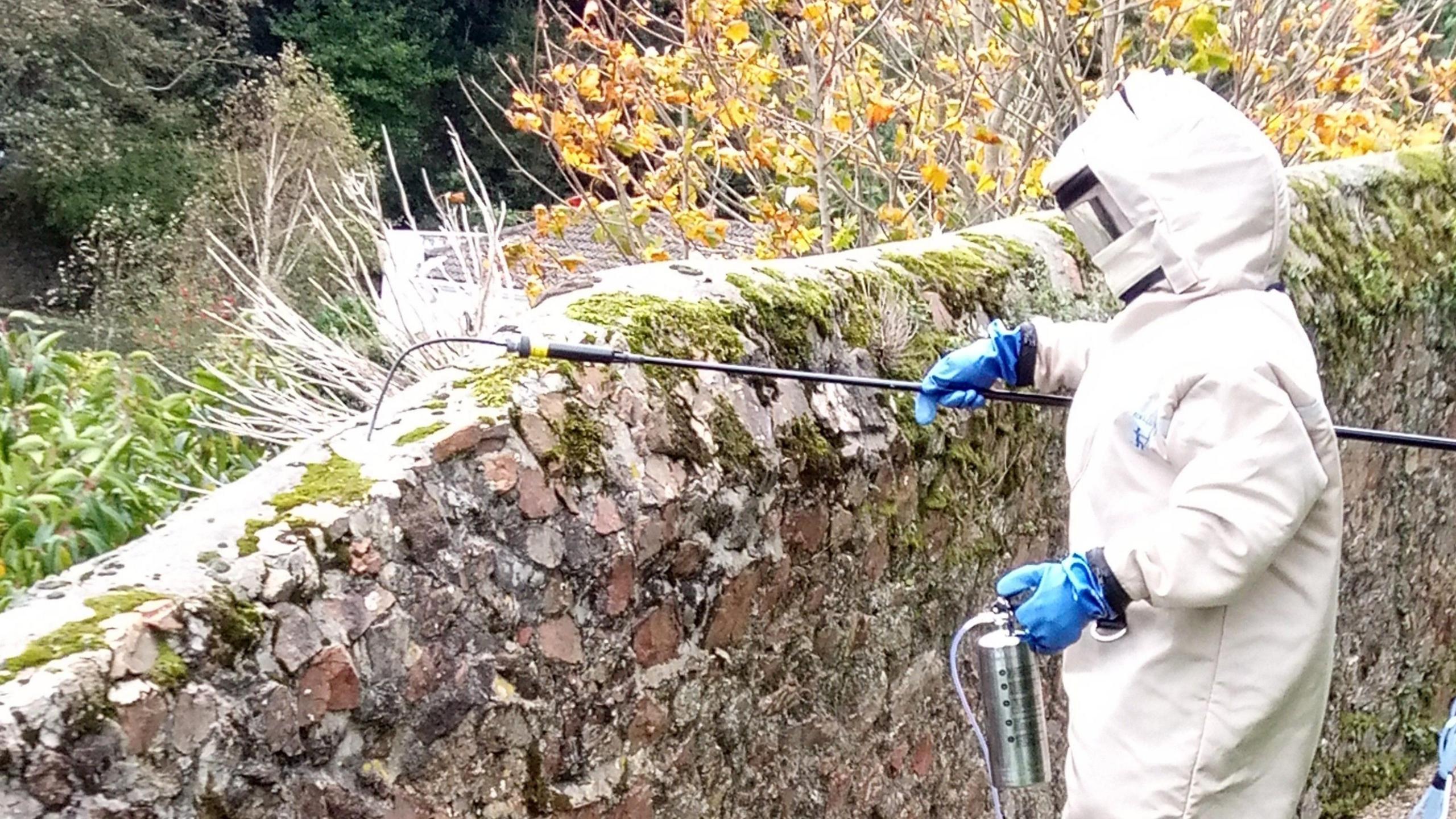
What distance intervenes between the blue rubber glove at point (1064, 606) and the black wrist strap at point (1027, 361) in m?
0.62

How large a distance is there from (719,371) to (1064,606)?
67 cm

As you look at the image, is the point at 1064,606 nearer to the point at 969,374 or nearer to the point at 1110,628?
the point at 1110,628

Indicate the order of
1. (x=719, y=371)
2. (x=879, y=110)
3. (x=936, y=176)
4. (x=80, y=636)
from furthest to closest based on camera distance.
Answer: (x=879, y=110) < (x=936, y=176) < (x=719, y=371) < (x=80, y=636)

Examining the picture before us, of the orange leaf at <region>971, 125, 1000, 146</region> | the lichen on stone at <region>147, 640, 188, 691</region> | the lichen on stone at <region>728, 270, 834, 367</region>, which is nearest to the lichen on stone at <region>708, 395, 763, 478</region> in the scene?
the lichen on stone at <region>728, 270, 834, 367</region>

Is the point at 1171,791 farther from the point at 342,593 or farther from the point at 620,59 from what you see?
the point at 620,59

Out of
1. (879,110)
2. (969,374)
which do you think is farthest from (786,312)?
(879,110)

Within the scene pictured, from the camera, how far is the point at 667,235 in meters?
5.84

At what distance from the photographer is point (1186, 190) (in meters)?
1.84

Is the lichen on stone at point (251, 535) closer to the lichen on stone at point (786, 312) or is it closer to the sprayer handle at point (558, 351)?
the sprayer handle at point (558, 351)

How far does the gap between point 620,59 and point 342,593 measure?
13.5 feet

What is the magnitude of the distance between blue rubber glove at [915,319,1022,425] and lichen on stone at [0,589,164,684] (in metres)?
1.45

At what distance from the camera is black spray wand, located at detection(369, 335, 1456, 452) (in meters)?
1.87

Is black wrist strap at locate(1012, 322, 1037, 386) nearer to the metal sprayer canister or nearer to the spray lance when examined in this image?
the spray lance

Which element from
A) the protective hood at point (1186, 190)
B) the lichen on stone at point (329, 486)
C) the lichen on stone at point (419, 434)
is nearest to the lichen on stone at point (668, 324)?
the lichen on stone at point (419, 434)
